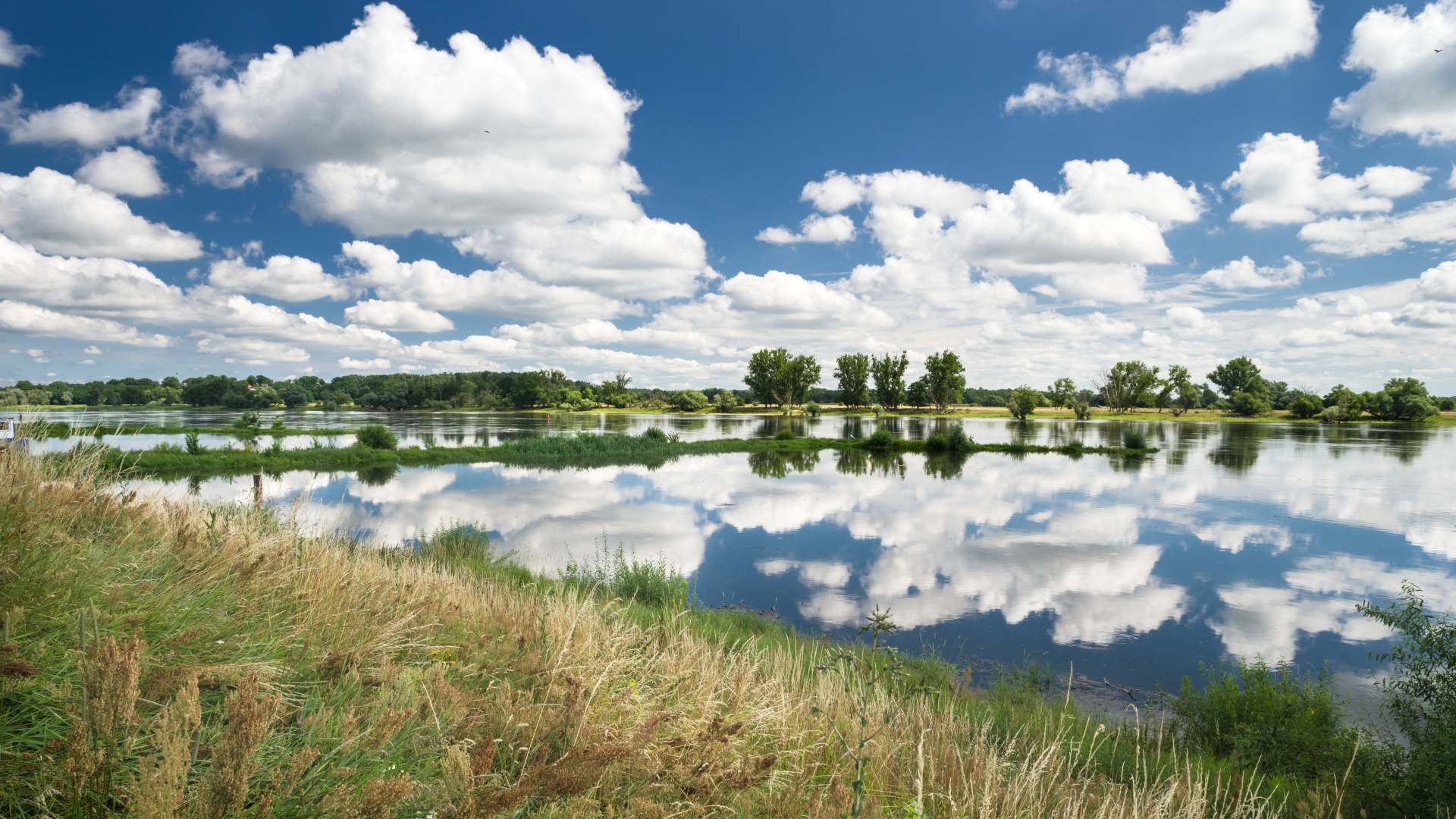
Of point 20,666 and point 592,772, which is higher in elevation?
point 20,666

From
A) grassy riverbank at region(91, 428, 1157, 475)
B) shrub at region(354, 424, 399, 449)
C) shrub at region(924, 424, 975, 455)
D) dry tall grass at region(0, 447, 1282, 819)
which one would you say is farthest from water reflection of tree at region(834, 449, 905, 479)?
dry tall grass at region(0, 447, 1282, 819)

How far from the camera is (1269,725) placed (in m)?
6.05

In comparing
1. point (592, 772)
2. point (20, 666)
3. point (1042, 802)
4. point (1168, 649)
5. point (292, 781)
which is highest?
point (20, 666)

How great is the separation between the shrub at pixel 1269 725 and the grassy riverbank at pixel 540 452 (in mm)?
26456

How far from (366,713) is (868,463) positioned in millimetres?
34651

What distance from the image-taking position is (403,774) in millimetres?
1884

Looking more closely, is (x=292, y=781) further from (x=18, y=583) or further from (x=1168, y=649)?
(x=1168, y=649)

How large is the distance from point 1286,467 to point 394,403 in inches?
5043

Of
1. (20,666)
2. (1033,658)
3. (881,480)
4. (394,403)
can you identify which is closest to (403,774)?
(20,666)

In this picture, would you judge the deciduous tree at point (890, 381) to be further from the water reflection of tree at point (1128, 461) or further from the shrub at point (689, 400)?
the water reflection of tree at point (1128, 461)

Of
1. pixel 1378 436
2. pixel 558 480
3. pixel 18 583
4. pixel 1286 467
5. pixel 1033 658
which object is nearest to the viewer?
pixel 18 583

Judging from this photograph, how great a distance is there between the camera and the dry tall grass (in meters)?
1.84

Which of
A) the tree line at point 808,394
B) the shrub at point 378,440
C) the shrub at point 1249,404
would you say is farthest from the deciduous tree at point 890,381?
the shrub at point 378,440

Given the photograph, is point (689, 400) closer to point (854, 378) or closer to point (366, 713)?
point (854, 378)
